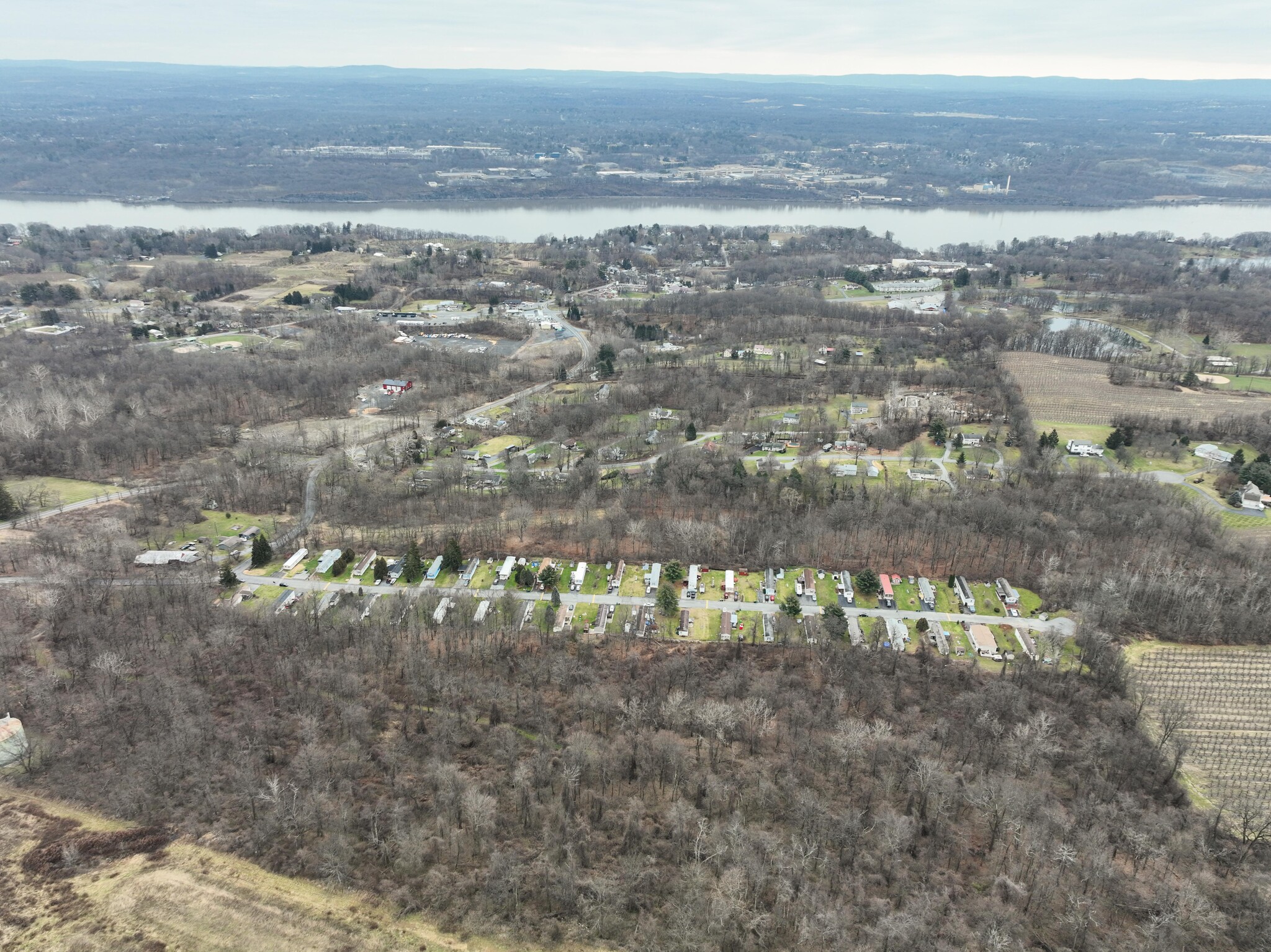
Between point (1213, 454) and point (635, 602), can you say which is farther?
point (1213, 454)

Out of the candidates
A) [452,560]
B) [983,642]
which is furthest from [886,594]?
[452,560]

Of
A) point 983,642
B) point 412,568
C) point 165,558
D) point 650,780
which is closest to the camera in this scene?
point 650,780

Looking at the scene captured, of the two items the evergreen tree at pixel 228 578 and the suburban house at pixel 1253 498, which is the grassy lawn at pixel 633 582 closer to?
the evergreen tree at pixel 228 578

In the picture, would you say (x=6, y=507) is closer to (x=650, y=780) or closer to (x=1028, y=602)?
(x=650, y=780)

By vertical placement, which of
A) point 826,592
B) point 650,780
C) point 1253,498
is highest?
point 1253,498

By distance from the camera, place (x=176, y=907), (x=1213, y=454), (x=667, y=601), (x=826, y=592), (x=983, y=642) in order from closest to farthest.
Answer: (x=176, y=907) < (x=983, y=642) < (x=667, y=601) < (x=826, y=592) < (x=1213, y=454)

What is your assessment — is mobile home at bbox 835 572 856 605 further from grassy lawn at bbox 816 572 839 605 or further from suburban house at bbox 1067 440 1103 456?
suburban house at bbox 1067 440 1103 456

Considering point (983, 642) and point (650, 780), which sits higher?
point (983, 642)
